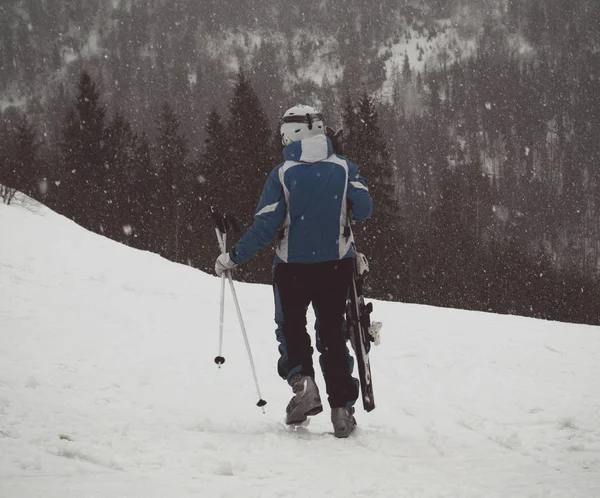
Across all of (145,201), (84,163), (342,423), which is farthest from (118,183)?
(342,423)

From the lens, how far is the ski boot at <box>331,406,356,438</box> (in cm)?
414

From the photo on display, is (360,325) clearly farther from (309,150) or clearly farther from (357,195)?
(309,150)

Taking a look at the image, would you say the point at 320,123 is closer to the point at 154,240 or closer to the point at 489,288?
the point at 154,240

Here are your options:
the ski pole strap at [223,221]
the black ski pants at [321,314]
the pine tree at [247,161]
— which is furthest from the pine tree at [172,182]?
the black ski pants at [321,314]

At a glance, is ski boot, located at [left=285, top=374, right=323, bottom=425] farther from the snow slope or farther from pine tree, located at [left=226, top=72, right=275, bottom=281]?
pine tree, located at [left=226, top=72, right=275, bottom=281]

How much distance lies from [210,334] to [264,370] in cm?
143

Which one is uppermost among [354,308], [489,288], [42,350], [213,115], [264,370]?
[213,115]

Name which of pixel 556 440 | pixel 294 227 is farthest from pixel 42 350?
pixel 556 440

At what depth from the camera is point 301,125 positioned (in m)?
4.55

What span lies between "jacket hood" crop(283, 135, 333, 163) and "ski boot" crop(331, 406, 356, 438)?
Result: 181 centimetres

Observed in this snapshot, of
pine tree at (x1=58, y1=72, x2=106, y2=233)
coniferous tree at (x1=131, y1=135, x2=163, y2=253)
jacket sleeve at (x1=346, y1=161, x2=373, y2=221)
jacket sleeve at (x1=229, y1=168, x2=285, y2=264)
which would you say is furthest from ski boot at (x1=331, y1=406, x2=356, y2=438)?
pine tree at (x1=58, y1=72, x2=106, y2=233)

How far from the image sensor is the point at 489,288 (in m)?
51.2

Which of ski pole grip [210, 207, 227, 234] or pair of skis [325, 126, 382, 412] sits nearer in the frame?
pair of skis [325, 126, 382, 412]

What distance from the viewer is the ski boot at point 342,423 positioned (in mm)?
4137
